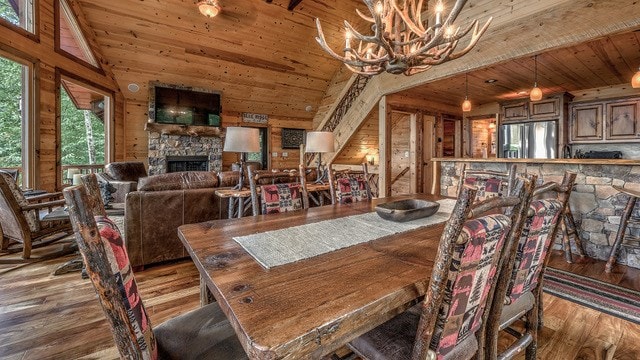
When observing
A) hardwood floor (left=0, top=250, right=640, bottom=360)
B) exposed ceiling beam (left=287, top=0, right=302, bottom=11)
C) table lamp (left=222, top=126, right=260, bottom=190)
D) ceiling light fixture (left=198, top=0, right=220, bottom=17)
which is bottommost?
hardwood floor (left=0, top=250, right=640, bottom=360)

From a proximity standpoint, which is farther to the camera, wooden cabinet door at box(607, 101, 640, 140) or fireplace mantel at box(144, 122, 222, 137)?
fireplace mantel at box(144, 122, 222, 137)

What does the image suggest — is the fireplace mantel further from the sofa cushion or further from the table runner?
the table runner

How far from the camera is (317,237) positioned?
4.35ft

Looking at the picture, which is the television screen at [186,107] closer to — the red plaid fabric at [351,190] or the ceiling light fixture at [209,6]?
the ceiling light fixture at [209,6]

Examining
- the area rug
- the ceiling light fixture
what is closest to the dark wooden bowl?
the area rug

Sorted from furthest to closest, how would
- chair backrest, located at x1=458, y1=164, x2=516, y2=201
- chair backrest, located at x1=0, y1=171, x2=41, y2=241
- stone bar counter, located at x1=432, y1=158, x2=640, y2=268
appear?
stone bar counter, located at x1=432, y1=158, x2=640, y2=268
chair backrest, located at x1=0, y1=171, x2=41, y2=241
chair backrest, located at x1=458, y1=164, x2=516, y2=201

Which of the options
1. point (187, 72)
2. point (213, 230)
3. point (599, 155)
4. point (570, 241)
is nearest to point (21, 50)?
point (187, 72)

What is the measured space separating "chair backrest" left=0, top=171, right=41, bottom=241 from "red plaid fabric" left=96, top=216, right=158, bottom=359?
2981 millimetres

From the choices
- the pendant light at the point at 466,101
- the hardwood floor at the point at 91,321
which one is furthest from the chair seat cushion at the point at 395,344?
the pendant light at the point at 466,101

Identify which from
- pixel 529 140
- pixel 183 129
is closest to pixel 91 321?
pixel 183 129

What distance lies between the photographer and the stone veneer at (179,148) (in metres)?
6.26

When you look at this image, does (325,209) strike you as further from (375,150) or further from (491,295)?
(375,150)

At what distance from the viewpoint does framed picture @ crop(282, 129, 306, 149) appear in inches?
316

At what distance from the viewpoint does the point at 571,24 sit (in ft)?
9.06
